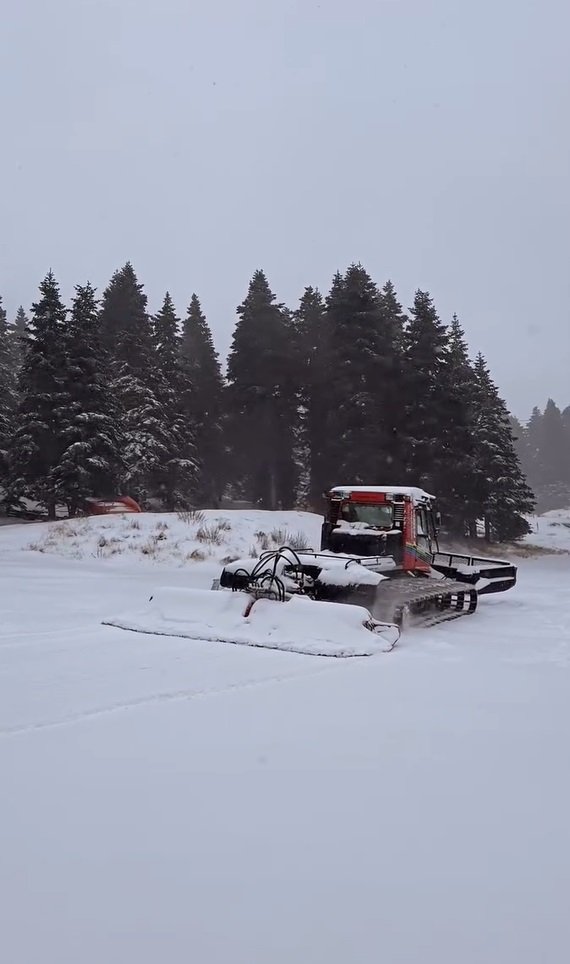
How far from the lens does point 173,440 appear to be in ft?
134

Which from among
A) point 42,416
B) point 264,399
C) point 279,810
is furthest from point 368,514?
point 264,399

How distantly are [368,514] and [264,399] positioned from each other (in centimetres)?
2963

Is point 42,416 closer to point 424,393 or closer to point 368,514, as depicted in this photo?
point 424,393

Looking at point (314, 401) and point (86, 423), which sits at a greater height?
point (314, 401)

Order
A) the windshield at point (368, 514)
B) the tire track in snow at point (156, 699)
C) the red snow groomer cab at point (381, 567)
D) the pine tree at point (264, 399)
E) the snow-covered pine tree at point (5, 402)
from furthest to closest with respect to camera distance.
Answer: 1. the pine tree at point (264, 399)
2. the snow-covered pine tree at point (5, 402)
3. the windshield at point (368, 514)
4. the red snow groomer cab at point (381, 567)
5. the tire track in snow at point (156, 699)

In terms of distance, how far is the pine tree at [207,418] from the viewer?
151 ft

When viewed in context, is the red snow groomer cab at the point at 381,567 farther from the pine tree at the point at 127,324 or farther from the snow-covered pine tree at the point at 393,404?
the pine tree at the point at 127,324

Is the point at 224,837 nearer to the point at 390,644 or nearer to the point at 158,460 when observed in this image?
the point at 390,644

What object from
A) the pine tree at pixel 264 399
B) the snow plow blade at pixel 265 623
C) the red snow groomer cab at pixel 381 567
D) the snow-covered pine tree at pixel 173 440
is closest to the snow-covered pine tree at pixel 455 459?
the pine tree at pixel 264 399

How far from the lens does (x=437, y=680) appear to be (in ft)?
24.8

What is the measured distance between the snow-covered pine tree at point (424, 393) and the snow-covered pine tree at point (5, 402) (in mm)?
20068

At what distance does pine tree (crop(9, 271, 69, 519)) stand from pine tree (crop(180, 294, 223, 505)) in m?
11.6

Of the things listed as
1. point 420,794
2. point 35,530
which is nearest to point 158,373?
point 35,530

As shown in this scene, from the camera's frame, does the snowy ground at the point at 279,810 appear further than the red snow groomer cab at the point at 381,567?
No
